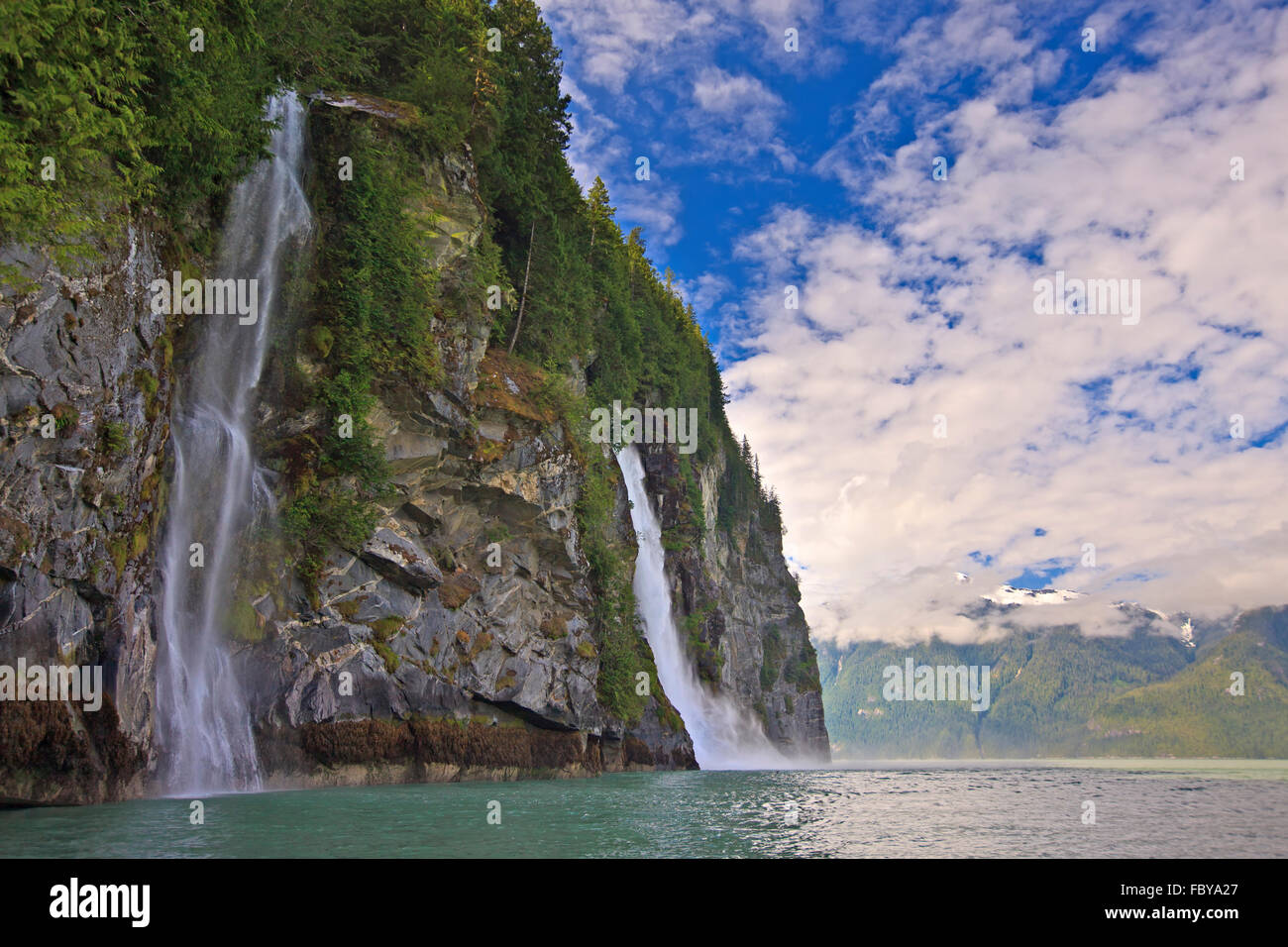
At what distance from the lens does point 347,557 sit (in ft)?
81.5

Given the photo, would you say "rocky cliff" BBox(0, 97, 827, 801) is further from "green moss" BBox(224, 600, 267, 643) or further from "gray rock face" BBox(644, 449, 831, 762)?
"gray rock face" BBox(644, 449, 831, 762)

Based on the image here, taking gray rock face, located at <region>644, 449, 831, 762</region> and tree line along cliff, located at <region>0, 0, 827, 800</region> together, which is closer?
tree line along cliff, located at <region>0, 0, 827, 800</region>

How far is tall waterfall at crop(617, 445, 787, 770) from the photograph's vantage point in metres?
49.4

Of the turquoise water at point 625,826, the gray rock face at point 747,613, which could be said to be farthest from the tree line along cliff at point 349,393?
the gray rock face at point 747,613

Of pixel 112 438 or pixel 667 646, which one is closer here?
pixel 112 438

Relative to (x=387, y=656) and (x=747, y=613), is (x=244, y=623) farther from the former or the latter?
(x=747, y=613)

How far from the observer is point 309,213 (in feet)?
85.1

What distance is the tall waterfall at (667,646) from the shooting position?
162 feet

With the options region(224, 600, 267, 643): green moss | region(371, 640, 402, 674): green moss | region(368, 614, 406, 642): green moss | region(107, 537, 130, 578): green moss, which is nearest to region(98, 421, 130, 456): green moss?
region(107, 537, 130, 578): green moss

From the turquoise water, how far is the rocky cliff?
6.71 ft

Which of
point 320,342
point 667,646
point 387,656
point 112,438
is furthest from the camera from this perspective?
point 667,646

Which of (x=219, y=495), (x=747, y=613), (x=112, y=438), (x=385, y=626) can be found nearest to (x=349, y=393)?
(x=219, y=495)

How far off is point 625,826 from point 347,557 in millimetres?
13811

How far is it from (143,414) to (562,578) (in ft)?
66.6
